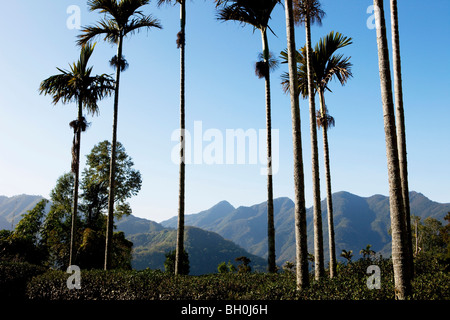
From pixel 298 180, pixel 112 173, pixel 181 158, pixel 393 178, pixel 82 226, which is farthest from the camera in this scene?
pixel 82 226

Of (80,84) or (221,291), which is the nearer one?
(221,291)

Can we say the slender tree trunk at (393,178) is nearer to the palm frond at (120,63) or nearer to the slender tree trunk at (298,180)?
the slender tree trunk at (298,180)

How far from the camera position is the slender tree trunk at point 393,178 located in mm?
6242

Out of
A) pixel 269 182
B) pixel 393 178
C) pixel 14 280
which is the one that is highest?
pixel 269 182

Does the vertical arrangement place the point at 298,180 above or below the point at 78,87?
below

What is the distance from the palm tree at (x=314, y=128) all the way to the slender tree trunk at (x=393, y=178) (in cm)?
432

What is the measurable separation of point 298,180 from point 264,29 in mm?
10007

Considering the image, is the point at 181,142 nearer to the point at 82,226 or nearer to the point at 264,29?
the point at 264,29

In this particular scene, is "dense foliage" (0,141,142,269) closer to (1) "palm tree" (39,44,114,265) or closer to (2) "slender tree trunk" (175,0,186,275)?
(1) "palm tree" (39,44,114,265)

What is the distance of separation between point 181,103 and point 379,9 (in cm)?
851

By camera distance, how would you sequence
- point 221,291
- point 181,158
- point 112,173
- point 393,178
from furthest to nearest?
1. point 112,173
2. point 181,158
3. point 221,291
4. point 393,178

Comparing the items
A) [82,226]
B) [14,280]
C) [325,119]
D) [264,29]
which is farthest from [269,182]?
[82,226]

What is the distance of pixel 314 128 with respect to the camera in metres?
11.8
